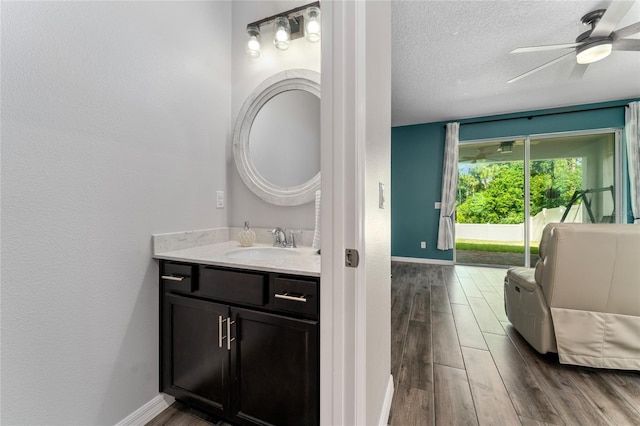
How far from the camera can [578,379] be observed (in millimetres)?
1664

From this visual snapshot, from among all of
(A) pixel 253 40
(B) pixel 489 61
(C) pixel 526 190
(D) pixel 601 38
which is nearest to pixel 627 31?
(D) pixel 601 38

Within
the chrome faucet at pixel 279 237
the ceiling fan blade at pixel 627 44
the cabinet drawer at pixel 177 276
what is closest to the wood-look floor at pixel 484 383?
the cabinet drawer at pixel 177 276

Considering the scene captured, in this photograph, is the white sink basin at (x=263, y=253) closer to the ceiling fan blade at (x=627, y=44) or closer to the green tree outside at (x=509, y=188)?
the ceiling fan blade at (x=627, y=44)

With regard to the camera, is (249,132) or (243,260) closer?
(243,260)

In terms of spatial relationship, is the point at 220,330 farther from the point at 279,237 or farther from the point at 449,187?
the point at 449,187

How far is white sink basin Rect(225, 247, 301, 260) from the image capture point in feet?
Answer: 5.18

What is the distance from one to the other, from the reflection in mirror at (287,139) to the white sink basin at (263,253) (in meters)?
0.45

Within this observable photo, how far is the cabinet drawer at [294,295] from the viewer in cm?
102

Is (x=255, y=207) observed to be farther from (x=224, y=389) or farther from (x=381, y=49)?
(x=381, y=49)

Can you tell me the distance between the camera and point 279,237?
172cm

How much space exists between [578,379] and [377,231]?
1796 mm

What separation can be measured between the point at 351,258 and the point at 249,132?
4.86 feet

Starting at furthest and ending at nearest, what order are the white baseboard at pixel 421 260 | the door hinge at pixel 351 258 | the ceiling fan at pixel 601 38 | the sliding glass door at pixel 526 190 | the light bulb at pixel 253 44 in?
the white baseboard at pixel 421 260 < the sliding glass door at pixel 526 190 < the ceiling fan at pixel 601 38 < the light bulb at pixel 253 44 < the door hinge at pixel 351 258

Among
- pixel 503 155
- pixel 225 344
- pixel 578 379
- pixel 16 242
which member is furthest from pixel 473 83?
pixel 16 242
